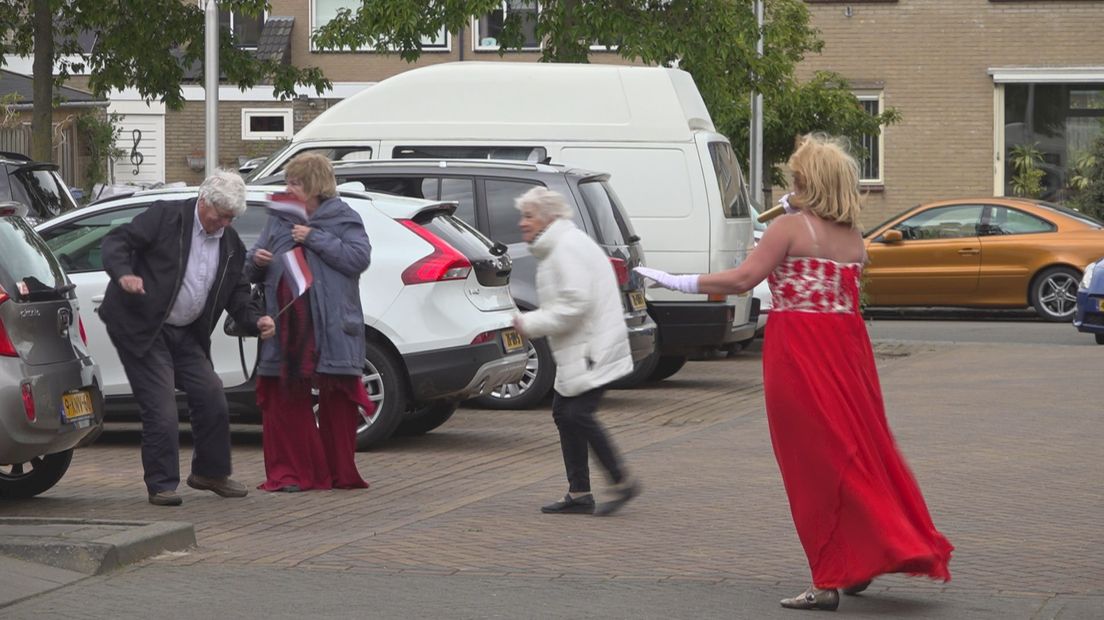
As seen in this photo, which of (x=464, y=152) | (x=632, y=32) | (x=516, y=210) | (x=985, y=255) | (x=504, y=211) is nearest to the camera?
(x=516, y=210)

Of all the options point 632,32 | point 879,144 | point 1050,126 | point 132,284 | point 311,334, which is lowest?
point 311,334

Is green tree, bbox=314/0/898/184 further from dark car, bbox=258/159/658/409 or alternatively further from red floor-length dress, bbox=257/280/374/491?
red floor-length dress, bbox=257/280/374/491

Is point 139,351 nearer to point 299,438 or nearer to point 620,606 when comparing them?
point 299,438

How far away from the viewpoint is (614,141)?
15.6 metres

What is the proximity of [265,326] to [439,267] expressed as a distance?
198 centimetres

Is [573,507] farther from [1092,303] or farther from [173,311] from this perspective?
[1092,303]

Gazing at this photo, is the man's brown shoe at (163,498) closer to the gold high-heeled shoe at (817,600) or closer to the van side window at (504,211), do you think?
the gold high-heeled shoe at (817,600)

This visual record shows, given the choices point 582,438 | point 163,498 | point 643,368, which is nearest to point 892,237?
point 643,368

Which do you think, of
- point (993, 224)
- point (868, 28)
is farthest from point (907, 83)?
point (993, 224)

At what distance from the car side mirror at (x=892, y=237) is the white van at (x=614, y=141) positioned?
7.61 m

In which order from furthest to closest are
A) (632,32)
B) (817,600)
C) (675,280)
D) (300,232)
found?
(632,32)
(300,232)
(675,280)
(817,600)

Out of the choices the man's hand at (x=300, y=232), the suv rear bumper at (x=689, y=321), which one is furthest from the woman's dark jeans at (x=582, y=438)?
the suv rear bumper at (x=689, y=321)

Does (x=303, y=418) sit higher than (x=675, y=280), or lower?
lower

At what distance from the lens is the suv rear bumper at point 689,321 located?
587 inches
